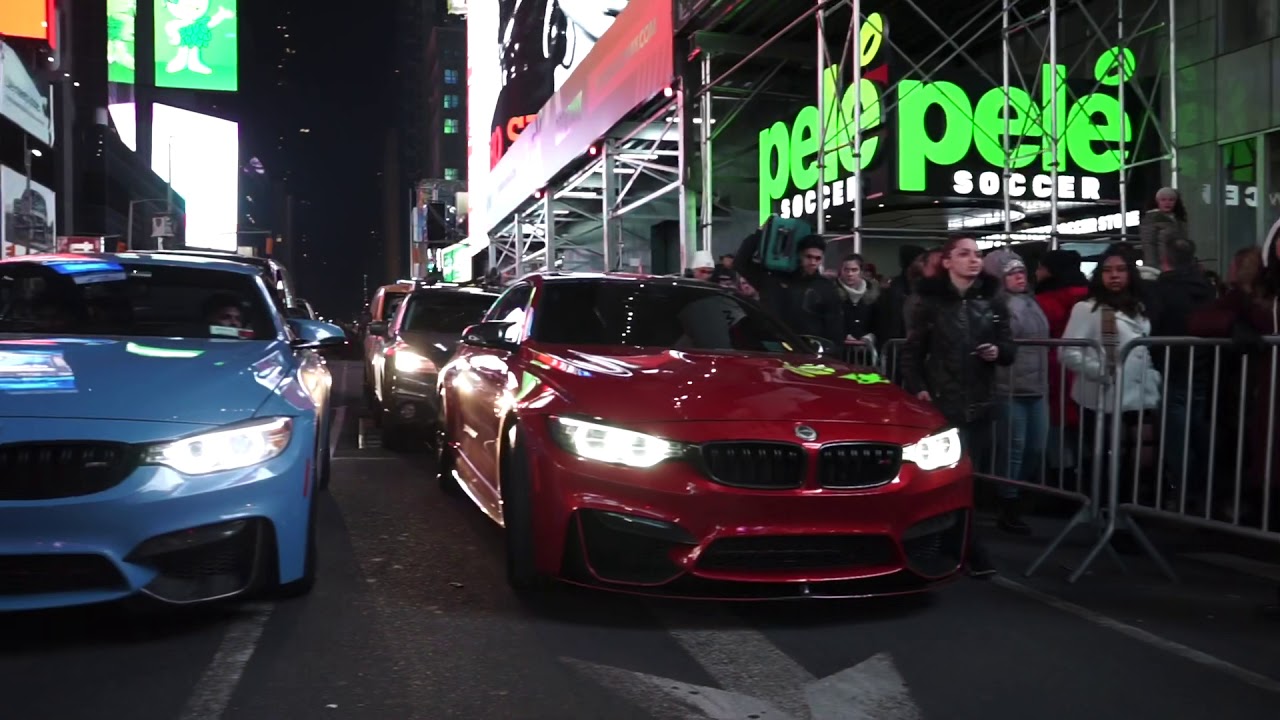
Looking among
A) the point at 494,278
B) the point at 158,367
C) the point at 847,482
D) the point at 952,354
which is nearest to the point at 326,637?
the point at 158,367

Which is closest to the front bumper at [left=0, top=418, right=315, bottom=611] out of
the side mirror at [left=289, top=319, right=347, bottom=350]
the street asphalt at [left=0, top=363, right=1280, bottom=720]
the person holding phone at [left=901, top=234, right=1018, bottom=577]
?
the street asphalt at [left=0, top=363, right=1280, bottom=720]

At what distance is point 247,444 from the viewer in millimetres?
4578

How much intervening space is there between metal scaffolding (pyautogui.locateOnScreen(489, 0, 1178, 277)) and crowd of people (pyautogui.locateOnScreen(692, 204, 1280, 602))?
4.64 meters

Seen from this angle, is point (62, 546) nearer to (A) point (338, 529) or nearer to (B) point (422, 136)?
(A) point (338, 529)

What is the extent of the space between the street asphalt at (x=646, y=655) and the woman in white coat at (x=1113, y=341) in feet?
3.64

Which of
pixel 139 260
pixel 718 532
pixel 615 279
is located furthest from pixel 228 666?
pixel 615 279

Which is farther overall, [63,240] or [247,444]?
[63,240]

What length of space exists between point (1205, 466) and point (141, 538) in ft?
16.8

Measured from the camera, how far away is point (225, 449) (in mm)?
4500

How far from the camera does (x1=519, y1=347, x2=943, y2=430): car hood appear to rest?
4832mm

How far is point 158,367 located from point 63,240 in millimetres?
44123

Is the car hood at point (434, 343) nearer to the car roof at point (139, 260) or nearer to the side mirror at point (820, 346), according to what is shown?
the car roof at point (139, 260)

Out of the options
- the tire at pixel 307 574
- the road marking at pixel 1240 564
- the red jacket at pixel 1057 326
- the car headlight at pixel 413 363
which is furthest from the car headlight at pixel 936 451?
the car headlight at pixel 413 363

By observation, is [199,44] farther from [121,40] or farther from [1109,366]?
[1109,366]
